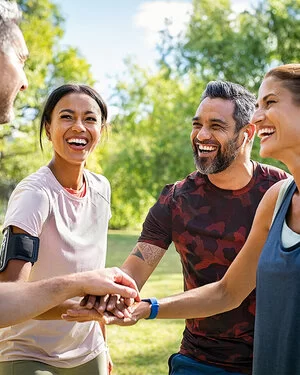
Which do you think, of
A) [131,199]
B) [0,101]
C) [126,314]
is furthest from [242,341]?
[131,199]

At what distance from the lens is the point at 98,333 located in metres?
3.58

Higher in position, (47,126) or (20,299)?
(47,126)

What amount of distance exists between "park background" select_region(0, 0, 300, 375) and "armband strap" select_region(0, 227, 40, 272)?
1065 centimetres

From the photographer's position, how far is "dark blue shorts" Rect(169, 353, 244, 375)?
336 centimetres

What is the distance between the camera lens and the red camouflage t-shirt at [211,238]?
3396mm

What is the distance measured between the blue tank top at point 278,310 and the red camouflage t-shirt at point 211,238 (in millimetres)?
959

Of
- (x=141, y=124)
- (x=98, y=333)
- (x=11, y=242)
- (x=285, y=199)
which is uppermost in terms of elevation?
(x=141, y=124)

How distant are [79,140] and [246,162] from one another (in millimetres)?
936

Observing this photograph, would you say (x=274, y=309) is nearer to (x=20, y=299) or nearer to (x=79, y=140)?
(x=20, y=299)

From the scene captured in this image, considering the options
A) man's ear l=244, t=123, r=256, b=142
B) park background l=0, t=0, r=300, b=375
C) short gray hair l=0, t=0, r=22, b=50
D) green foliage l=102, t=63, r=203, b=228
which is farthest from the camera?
green foliage l=102, t=63, r=203, b=228

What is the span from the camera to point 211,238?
3.50 m

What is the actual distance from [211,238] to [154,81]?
3432 centimetres

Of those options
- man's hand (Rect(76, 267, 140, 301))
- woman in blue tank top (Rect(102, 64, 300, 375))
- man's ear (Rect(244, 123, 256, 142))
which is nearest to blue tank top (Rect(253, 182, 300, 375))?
woman in blue tank top (Rect(102, 64, 300, 375))

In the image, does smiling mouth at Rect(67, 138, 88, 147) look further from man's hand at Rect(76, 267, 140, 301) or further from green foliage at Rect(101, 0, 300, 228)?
green foliage at Rect(101, 0, 300, 228)
